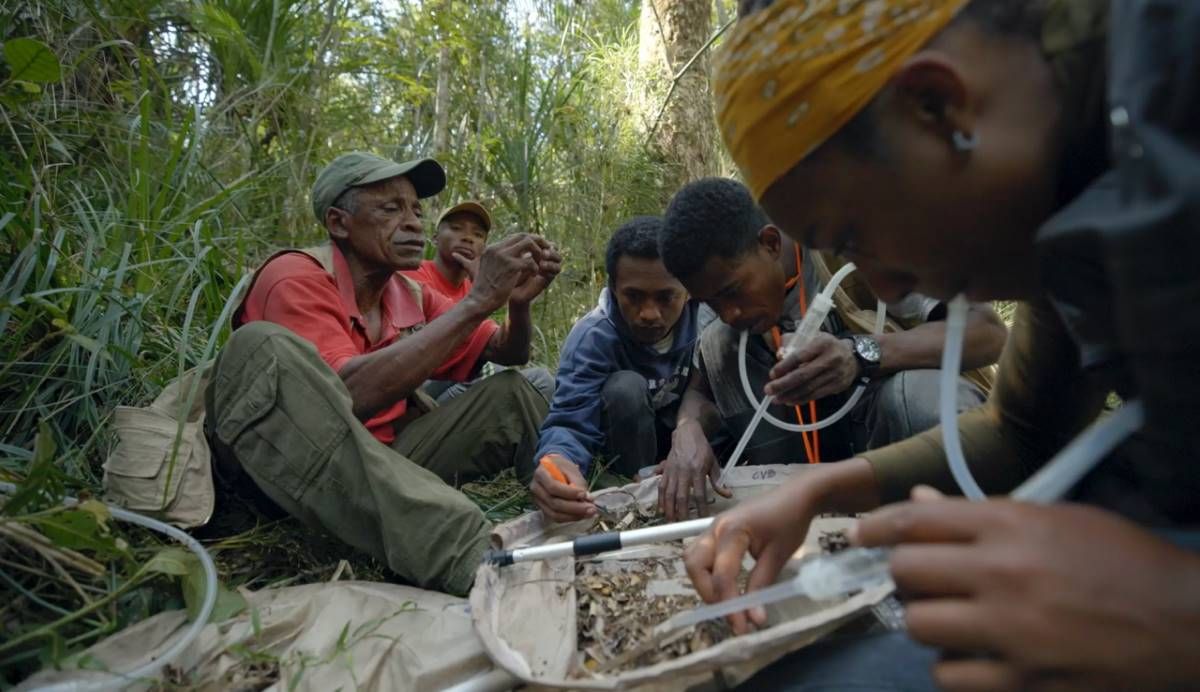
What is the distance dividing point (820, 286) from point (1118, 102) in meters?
1.85

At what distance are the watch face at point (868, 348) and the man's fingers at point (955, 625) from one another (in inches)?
64.1

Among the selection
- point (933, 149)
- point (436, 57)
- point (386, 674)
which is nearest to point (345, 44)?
point (436, 57)

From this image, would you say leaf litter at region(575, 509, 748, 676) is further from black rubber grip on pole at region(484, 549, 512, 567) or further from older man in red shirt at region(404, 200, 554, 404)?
older man in red shirt at region(404, 200, 554, 404)

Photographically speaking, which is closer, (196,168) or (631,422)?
(631,422)

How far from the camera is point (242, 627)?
163 centimetres

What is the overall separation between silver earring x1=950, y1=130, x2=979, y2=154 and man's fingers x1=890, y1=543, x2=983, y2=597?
0.38 m

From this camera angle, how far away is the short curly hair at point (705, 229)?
2.41 m

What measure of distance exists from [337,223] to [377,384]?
84 centimetres

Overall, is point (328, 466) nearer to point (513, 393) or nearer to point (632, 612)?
point (632, 612)

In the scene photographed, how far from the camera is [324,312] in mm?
2602

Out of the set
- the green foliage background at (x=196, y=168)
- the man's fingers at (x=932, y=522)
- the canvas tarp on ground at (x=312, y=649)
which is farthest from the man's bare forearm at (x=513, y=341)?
the man's fingers at (x=932, y=522)

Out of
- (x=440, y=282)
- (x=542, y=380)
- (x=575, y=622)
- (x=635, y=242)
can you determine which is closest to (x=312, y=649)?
(x=575, y=622)

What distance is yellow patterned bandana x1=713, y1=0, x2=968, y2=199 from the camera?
0.81m

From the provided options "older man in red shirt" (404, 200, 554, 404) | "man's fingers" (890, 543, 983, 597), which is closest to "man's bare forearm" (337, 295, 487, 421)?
"older man in red shirt" (404, 200, 554, 404)
